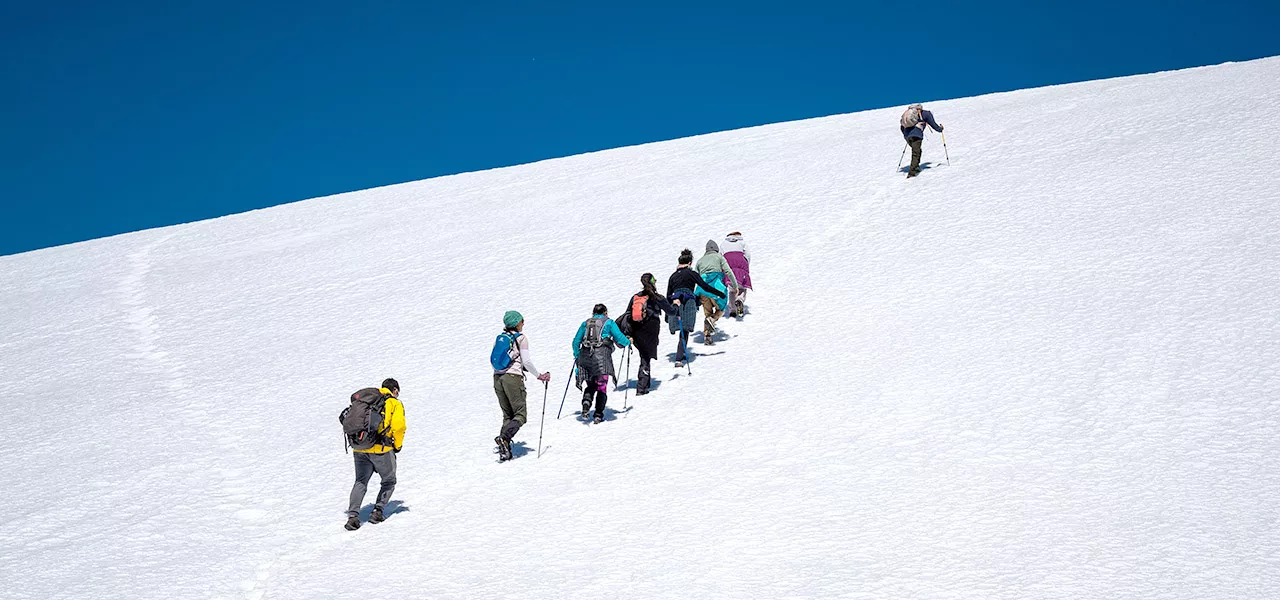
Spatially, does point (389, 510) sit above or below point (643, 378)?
below

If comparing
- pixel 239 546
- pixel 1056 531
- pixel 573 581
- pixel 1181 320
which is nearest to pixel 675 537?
pixel 573 581

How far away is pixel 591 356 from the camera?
10227mm

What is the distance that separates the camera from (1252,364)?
9023mm

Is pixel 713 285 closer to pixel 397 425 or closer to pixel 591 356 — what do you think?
pixel 591 356

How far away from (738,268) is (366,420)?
266 inches

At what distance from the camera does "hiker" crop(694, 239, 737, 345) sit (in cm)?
1231

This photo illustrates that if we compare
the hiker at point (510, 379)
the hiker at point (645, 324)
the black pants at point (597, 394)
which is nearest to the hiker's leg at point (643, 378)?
the hiker at point (645, 324)

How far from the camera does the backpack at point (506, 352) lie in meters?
9.61

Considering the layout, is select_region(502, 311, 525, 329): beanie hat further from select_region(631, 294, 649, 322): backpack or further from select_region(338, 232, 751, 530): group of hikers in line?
select_region(631, 294, 649, 322): backpack

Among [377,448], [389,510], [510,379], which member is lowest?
[389,510]

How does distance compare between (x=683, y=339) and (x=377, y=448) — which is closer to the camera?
(x=377, y=448)

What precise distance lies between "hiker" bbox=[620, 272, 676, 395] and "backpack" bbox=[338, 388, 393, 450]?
3389 mm

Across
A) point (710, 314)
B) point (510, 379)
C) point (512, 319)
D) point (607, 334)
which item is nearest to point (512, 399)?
point (510, 379)

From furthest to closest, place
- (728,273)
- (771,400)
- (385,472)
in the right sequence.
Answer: (728,273)
(771,400)
(385,472)
